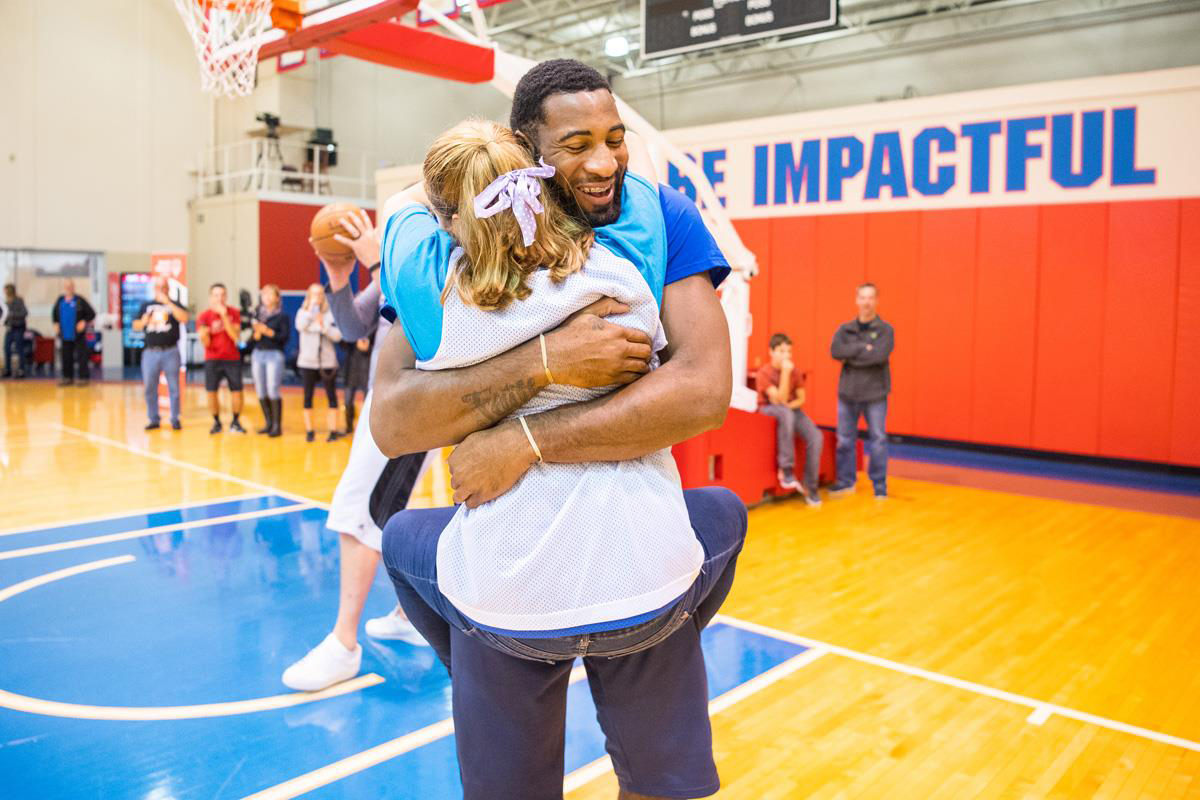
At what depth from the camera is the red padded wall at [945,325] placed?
10352 mm

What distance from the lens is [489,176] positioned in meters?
1.29

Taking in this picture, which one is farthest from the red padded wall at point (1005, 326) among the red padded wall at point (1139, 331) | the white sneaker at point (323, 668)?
the white sneaker at point (323, 668)

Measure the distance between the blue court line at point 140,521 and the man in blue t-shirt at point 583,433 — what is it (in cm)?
524

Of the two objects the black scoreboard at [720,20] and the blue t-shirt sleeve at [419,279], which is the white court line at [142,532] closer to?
the black scoreboard at [720,20]

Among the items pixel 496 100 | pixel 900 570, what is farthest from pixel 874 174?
pixel 496 100

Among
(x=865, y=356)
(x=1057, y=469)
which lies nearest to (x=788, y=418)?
(x=865, y=356)

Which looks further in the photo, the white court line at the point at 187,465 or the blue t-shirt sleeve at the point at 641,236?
the white court line at the point at 187,465

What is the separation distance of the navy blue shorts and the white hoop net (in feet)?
17.0

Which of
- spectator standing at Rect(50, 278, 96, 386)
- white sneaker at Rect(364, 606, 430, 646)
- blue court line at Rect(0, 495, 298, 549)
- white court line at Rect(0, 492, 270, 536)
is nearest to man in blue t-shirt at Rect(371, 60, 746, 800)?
white sneaker at Rect(364, 606, 430, 646)

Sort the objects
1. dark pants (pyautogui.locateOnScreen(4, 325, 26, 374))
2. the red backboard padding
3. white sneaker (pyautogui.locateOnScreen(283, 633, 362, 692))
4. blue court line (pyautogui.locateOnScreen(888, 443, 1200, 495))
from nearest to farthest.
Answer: white sneaker (pyautogui.locateOnScreen(283, 633, 362, 692)) < the red backboard padding < blue court line (pyautogui.locateOnScreen(888, 443, 1200, 495)) < dark pants (pyautogui.locateOnScreen(4, 325, 26, 374))

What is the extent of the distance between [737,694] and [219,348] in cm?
855

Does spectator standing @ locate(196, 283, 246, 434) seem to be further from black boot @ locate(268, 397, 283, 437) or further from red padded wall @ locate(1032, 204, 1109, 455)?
red padded wall @ locate(1032, 204, 1109, 455)

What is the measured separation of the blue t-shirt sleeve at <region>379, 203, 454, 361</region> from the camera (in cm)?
133

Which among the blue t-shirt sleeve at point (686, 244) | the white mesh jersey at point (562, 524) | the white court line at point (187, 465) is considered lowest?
the white court line at point (187, 465)
